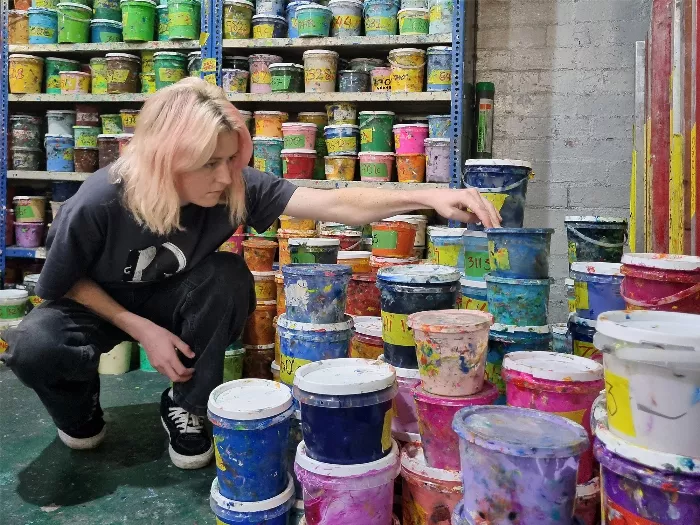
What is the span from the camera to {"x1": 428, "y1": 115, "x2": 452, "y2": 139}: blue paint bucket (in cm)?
315

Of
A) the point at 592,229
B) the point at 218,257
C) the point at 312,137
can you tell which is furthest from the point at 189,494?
the point at 312,137

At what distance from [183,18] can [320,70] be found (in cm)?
90

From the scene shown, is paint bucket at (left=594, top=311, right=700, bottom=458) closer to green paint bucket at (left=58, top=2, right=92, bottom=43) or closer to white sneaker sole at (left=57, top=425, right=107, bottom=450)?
white sneaker sole at (left=57, top=425, right=107, bottom=450)

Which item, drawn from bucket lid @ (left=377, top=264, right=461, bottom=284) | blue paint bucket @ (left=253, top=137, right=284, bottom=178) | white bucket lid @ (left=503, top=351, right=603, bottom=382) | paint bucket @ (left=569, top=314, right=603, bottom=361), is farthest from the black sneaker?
blue paint bucket @ (left=253, top=137, right=284, bottom=178)

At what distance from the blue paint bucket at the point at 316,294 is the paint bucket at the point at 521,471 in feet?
2.92

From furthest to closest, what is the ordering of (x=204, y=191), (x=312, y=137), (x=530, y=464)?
(x=312, y=137)
(x=204, y=191)
(x=530, y=464)

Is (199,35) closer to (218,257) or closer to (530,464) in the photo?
(218,257)

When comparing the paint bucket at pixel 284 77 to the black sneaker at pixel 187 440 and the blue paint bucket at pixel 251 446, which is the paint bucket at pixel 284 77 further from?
the blue paint bucket at pixel 251 446

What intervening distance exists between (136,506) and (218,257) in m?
0.85

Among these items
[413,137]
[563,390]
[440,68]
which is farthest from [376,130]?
[563,390]

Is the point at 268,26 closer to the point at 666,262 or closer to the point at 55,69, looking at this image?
the point at 55,69

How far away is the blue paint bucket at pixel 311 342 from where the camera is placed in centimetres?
195

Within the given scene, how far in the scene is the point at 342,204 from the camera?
2.08 m

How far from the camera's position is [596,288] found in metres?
1.76
